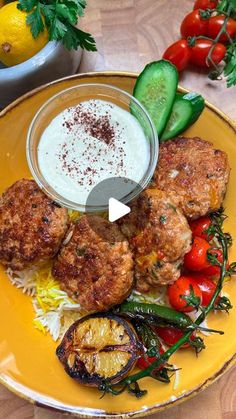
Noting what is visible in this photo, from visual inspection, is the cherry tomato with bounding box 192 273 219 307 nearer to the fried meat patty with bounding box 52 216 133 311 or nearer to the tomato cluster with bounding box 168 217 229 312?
the tomato cluster with bounding box 168 217 229 312

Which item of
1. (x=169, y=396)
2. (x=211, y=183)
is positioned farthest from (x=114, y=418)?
(x=211, y=183)

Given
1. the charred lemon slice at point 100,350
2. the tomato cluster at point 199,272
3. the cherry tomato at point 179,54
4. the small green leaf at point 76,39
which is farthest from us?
the cherry tomato at point 179,54

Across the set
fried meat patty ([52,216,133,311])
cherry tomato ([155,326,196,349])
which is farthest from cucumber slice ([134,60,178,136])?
cherry tomato ([155,326,196,349])

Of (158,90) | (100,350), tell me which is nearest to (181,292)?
(100,350)

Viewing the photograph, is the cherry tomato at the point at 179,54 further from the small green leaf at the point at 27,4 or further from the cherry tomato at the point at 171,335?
the cherry tomato at the point at 171,335

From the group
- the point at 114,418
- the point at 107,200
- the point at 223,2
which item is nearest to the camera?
the point at 114,418

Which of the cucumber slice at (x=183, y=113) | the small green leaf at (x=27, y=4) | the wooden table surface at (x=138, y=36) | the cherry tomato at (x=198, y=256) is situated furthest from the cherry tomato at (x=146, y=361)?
the small green leaf at (x=27, y=4)

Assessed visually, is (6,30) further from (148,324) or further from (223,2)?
(148,324)

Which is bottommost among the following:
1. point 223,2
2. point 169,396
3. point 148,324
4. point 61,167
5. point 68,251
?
point 169,396
